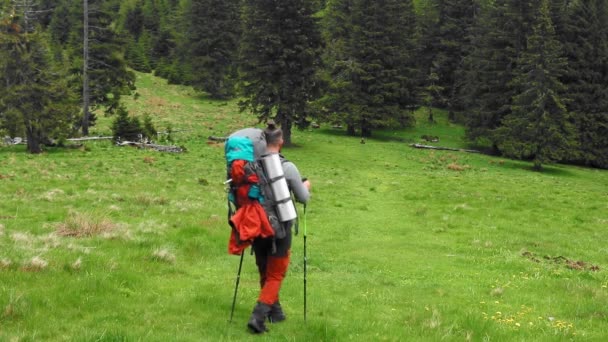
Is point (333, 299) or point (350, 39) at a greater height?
point (350, 39)

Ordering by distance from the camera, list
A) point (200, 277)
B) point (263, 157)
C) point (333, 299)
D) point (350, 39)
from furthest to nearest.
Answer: point (350, 39) → point (200, 277) → point (333, 299) → point (263, 157)

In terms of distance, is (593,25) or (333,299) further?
(593,25)

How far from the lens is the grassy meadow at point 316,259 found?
7656mm

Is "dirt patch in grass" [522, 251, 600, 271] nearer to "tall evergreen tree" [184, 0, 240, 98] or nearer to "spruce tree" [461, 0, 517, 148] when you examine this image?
"spruce tree" [461, 0, 517, 148]

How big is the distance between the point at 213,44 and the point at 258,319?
6820cm

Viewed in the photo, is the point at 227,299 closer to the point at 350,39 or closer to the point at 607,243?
the point at 607,243

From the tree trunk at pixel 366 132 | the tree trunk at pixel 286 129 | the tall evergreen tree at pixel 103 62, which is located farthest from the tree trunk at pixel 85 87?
the tree trunk at pixel 366 132

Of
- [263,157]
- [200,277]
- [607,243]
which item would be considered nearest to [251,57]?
[607,243]

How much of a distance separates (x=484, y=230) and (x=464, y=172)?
1973 cm

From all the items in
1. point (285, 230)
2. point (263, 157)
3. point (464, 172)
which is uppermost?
point (263, 157)

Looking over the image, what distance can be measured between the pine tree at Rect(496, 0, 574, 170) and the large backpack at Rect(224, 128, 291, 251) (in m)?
40.0

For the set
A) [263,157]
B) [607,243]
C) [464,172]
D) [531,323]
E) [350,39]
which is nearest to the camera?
[263,157]

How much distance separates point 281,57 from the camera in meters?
40.2

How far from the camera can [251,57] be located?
136 ft
